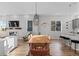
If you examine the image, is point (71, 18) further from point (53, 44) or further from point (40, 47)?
point (40, 47)

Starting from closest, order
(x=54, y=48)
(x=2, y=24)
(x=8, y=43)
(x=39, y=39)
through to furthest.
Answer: (x=2, y=24)
(x=39, y=39)
(x=54, y=48)
(x=8, y=43)

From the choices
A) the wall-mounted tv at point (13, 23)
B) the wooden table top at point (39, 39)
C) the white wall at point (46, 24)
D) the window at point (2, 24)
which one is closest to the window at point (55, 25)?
the white wall at point (46, 24)

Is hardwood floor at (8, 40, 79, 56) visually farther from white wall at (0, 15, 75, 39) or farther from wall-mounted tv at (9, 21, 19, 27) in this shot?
wall-mounted tv at (9, 21, 19, 27)

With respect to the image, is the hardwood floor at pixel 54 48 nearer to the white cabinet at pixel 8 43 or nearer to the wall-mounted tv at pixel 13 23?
the white cabinet at pixel 8 43


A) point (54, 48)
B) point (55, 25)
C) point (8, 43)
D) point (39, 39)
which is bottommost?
point (54, 48)

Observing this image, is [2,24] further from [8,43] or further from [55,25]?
[55,25]

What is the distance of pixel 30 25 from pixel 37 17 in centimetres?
23

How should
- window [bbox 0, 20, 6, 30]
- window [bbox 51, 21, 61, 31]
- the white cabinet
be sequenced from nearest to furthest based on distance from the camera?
window [bbox 0, 20, 6, 30]
window [bbox 51, 21, 61, 31]
the white cabinet

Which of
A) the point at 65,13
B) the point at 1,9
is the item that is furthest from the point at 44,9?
the point at 1,9

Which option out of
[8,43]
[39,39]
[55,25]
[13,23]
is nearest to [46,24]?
[55,25]

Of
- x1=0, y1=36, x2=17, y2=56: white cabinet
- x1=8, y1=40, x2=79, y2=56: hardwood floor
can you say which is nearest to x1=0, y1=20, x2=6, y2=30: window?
x1=0, y1=36, x2=17, y2=56: white cabinet

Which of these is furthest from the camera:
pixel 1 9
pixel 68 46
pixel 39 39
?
pixel 68 46

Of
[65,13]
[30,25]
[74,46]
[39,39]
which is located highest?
[65,13]

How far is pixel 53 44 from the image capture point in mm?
2980
